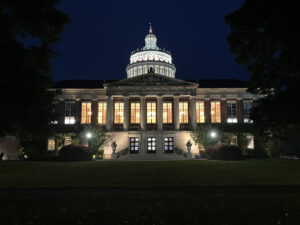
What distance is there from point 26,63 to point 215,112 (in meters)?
41.5

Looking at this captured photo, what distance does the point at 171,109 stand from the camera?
47.6 meters

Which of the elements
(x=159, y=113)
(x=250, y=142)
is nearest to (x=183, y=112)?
(x=159, y=113)

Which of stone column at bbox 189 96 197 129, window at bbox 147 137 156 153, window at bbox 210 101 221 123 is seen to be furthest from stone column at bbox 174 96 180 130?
window at bbox 210 101 221 123

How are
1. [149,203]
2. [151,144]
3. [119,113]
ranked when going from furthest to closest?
[119,113]
[151,144]
[149,203]

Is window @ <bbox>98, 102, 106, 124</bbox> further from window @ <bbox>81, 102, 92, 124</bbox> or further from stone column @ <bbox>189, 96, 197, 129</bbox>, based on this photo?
stone column @ <bbox>189, 96, 197, 129</bbox>

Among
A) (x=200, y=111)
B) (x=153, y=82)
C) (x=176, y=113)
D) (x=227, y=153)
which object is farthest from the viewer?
(x=200, y=111)

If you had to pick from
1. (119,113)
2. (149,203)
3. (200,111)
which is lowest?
(149,203)

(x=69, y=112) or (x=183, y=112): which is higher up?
(x=69, y=112)

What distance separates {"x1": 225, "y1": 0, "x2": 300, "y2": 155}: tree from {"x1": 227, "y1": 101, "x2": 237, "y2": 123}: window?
36.0 meters

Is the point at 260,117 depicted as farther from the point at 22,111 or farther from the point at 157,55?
the point at 157,55

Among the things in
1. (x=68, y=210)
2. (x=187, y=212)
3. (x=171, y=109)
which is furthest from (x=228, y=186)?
(x=171, y=109)

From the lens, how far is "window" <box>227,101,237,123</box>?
47.7m

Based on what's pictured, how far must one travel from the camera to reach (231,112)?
48.0 m

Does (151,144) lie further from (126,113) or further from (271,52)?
(271,52)
